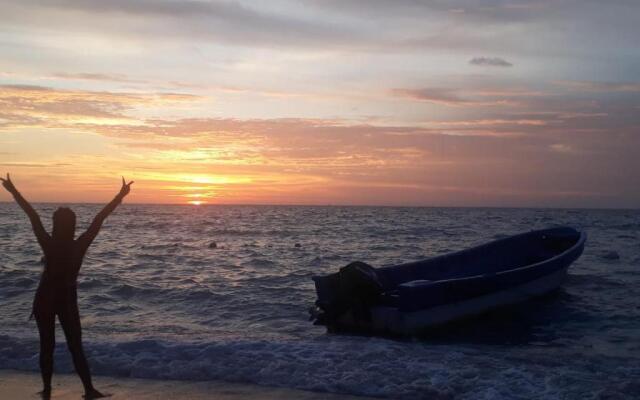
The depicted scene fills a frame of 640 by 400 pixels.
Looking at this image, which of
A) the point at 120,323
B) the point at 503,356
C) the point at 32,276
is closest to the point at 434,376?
the point at 503,356


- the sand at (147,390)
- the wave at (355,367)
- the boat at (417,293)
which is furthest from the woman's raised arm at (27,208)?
the boat at (417,293)

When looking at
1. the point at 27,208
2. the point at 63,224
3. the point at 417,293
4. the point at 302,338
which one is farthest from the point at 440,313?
the point at 27,208

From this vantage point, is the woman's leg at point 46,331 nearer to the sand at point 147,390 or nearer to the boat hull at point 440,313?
the sand at point 147,390

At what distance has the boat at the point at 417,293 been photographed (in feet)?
36.2

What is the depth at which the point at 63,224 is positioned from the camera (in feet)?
20.0

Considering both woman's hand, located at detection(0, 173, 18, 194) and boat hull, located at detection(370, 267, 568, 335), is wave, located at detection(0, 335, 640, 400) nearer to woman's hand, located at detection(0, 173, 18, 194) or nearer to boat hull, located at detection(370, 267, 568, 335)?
boat hull, located at detection(370, 267, 568, 335)

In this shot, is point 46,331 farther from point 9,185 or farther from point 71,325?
point 9,185

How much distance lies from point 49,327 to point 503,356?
673cm

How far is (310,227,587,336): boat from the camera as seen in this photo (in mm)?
11031

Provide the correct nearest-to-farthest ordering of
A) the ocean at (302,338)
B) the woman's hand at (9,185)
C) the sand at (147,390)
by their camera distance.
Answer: the woman's hand at (9,185), the sand at (147,390), the ocean at (302,338)

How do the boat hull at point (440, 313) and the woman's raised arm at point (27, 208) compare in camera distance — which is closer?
the woman's raised arm at point (27, 208)

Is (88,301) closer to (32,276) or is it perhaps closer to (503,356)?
(32,276)

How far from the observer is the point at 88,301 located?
15.2 m

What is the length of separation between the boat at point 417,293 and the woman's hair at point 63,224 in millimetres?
5882
